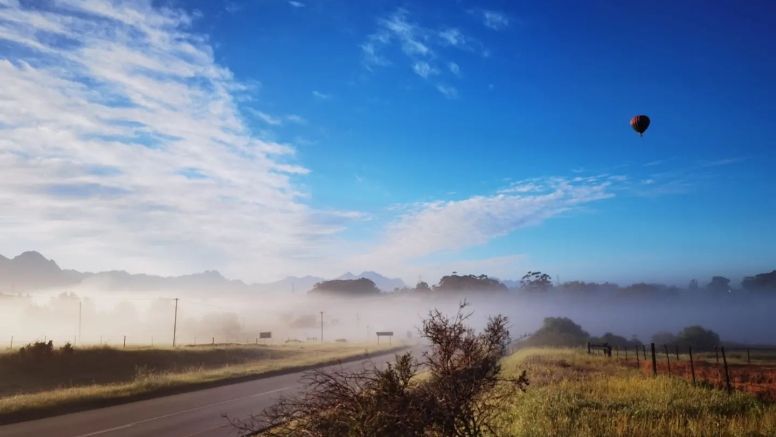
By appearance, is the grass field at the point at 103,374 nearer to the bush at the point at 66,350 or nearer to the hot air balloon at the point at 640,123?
the bush at the point at 66,350

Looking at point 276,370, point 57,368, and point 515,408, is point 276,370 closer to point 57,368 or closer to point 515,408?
point 57,368

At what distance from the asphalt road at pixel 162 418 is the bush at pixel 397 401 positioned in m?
4.30

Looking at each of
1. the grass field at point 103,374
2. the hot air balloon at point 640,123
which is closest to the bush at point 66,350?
the grass field at point 103,374

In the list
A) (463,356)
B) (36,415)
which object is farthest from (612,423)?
(36,415)

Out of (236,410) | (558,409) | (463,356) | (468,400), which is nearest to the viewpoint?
(468,400)

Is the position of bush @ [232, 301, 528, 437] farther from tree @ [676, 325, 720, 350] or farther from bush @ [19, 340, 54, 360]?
tree @ [676, 325, 720, 350]

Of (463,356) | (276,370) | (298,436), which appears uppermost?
(463,356)

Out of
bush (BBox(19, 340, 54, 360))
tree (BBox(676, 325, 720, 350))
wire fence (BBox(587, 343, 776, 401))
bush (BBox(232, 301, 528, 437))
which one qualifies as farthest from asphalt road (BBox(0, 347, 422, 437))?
tree (BBox(676, 325, 720, 350))

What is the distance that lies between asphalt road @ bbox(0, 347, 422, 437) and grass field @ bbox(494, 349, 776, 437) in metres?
3.65

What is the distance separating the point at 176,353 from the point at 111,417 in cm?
3025

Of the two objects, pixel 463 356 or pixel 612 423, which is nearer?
pixel 463 356

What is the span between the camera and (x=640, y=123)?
27.2 metres

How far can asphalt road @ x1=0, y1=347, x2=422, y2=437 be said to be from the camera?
1366 centimetres

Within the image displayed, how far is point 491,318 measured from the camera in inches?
359
